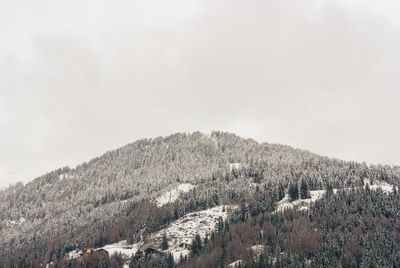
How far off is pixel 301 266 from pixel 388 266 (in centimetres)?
3468

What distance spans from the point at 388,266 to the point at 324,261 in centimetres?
2547

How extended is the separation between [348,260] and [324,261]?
11.0 metres

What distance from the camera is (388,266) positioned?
187625 millimetres

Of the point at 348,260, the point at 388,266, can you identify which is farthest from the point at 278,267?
the point at 388,266

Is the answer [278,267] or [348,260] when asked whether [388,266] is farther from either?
[278,267]

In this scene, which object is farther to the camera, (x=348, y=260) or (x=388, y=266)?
(x=348, y=260)

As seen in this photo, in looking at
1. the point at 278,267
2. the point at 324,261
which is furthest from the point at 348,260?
the point at 278,267

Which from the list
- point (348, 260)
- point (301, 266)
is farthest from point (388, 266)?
point (301, 266)

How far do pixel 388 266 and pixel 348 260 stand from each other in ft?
56.7

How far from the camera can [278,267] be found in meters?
198

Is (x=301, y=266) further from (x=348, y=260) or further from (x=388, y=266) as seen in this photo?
(x=388, y=266)

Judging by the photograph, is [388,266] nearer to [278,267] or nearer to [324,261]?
[324,261]

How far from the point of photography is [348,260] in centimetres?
19962
